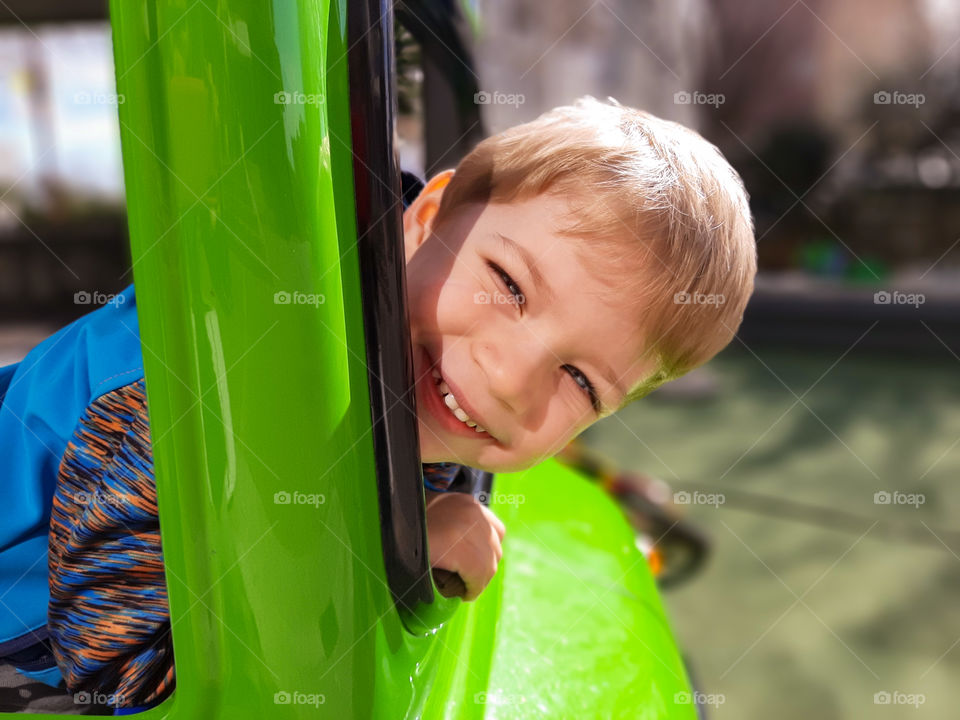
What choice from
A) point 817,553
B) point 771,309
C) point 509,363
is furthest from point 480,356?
point 771,309

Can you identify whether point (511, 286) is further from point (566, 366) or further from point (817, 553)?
point (817, 553)

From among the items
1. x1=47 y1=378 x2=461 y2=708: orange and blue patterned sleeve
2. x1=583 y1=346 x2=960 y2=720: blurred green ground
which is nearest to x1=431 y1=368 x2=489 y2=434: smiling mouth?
x1=47 y1=378 x2=461 y2=708: orange and blue patterned sleeve

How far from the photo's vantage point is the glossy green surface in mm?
412

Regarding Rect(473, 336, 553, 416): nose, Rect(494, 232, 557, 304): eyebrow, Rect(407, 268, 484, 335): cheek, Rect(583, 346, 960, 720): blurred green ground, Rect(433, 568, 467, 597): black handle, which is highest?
Rect(494, 232, 557, 304): eyebrow

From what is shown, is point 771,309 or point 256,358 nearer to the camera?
point 256,358

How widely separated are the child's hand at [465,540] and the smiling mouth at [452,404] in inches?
3.9

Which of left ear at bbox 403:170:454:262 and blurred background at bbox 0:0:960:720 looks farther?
blurred background at bbox 0:0:960:720

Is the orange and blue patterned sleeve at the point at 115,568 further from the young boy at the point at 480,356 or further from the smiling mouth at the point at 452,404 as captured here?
the smiling mouth at the point at 452,404

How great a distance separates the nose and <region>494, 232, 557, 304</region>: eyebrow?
0.12 ft

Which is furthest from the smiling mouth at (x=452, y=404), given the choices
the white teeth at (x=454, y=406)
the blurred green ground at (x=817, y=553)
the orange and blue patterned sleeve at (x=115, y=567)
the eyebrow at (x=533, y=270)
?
the blurred green ground at (x=817, y=553)

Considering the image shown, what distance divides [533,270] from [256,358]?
27 centimetres

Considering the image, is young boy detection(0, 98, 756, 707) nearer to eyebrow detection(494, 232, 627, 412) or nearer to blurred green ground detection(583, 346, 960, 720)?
eyebrow detection(494, 232, 627, 412)

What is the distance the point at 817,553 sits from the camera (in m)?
2.71

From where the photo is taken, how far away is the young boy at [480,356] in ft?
1.81
